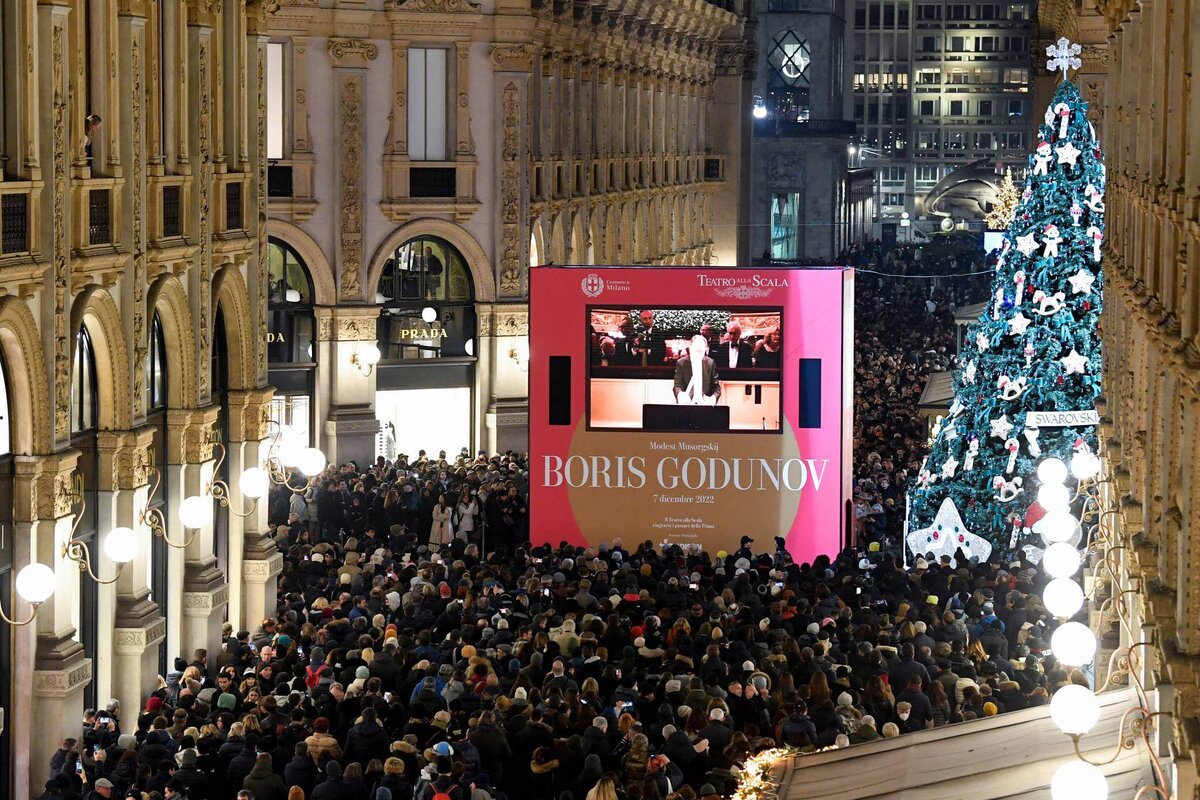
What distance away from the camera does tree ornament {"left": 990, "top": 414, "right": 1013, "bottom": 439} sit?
31.7 m

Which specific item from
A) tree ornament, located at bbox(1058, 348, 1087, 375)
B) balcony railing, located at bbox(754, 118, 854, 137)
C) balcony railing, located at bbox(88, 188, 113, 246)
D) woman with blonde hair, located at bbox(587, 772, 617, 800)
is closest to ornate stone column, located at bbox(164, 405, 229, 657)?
balcony railing, located at bbox(88, 188, 113, 246)

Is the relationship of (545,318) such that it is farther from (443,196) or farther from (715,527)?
(443,196)

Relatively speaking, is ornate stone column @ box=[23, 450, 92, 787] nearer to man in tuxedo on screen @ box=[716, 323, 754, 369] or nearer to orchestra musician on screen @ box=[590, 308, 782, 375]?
orchestra musician on screen @ box=[590, 308, 782, 375]

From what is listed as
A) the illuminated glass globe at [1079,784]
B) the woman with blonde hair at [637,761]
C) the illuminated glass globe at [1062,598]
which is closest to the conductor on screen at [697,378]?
the woman with blonde hair at [637,761]

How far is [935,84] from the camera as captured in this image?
184m

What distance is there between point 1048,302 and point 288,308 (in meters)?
17.6

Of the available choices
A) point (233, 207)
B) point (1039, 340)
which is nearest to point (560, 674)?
point (233, 207)

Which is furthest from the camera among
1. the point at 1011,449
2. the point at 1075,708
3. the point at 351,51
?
the point at 351,51

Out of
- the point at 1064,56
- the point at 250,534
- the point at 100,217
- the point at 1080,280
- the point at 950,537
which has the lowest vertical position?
the point at 950,537

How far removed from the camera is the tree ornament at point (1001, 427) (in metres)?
31.7

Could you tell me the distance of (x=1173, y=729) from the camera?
52.9 feet

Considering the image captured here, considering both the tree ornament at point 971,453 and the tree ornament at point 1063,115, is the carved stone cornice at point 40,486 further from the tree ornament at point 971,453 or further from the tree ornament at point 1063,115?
the tree ornament at point 1063,115

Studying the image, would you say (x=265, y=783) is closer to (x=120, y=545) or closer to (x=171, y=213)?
(x=120, y=545)

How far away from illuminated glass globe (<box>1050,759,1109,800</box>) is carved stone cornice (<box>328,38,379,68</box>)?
34119mm
